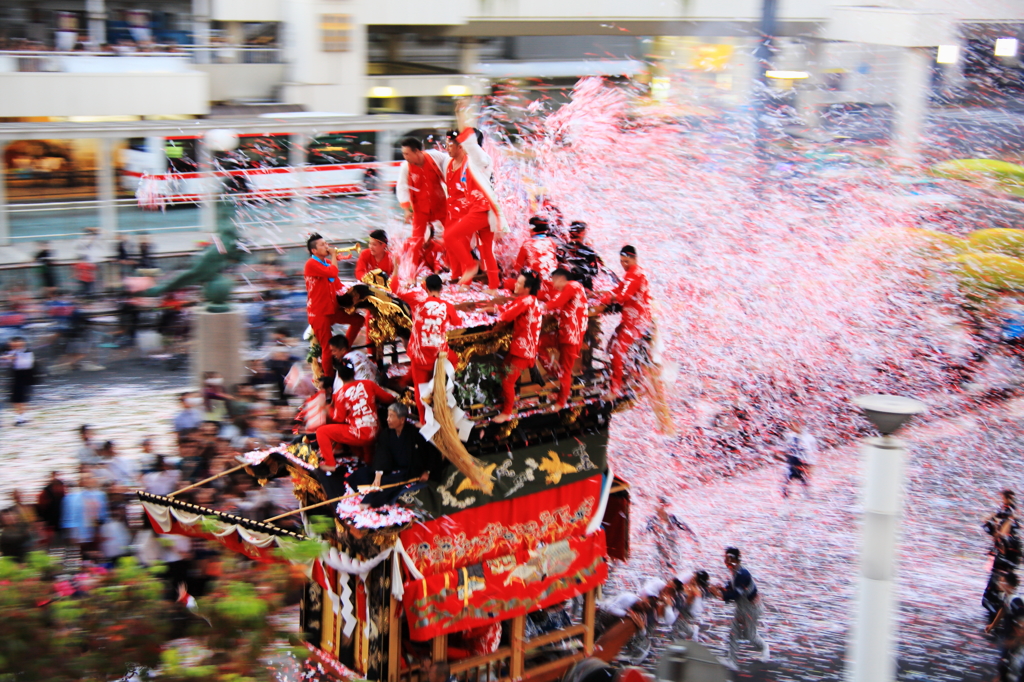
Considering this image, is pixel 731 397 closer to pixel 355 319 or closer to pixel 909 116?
pixel 909 116

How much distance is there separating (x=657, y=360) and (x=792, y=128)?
13.5 ft

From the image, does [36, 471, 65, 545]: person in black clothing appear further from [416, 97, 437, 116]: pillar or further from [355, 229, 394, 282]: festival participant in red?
[416, 97, 437, 116]: pillar

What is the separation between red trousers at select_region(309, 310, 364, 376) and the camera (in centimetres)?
690

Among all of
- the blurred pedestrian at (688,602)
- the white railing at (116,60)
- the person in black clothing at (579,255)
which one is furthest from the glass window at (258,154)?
the blurred pedestrian at (688,602)

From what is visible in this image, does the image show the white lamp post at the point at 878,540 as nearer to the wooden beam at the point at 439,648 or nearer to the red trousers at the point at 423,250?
Answer: the wooden beam at the point at 439,648

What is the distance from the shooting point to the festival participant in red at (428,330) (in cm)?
617

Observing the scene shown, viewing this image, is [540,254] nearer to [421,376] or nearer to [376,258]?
[376,258]

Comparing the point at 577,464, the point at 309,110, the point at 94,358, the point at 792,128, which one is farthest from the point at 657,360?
the point at 309,110

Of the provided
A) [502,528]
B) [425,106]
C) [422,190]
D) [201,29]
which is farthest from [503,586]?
[425,106]

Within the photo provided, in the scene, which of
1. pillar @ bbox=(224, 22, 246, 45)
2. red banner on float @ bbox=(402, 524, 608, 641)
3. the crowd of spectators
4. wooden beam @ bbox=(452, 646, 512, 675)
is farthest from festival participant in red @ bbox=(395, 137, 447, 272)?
pillar @ bbox=(224, 22, 246, 45)

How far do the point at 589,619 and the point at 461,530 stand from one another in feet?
5.00

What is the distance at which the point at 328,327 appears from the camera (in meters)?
6.95

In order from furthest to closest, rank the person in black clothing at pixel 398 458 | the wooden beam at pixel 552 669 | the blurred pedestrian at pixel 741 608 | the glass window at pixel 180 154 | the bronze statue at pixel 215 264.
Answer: the glass window at pixel 180 154, the bronze statue at pixel 215 264, the blurred pedestrian at pixel 741 608, the wooden beam at pixel 552 669, the person in black clothing at pixel 398 458

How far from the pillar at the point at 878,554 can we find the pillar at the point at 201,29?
16.0m
